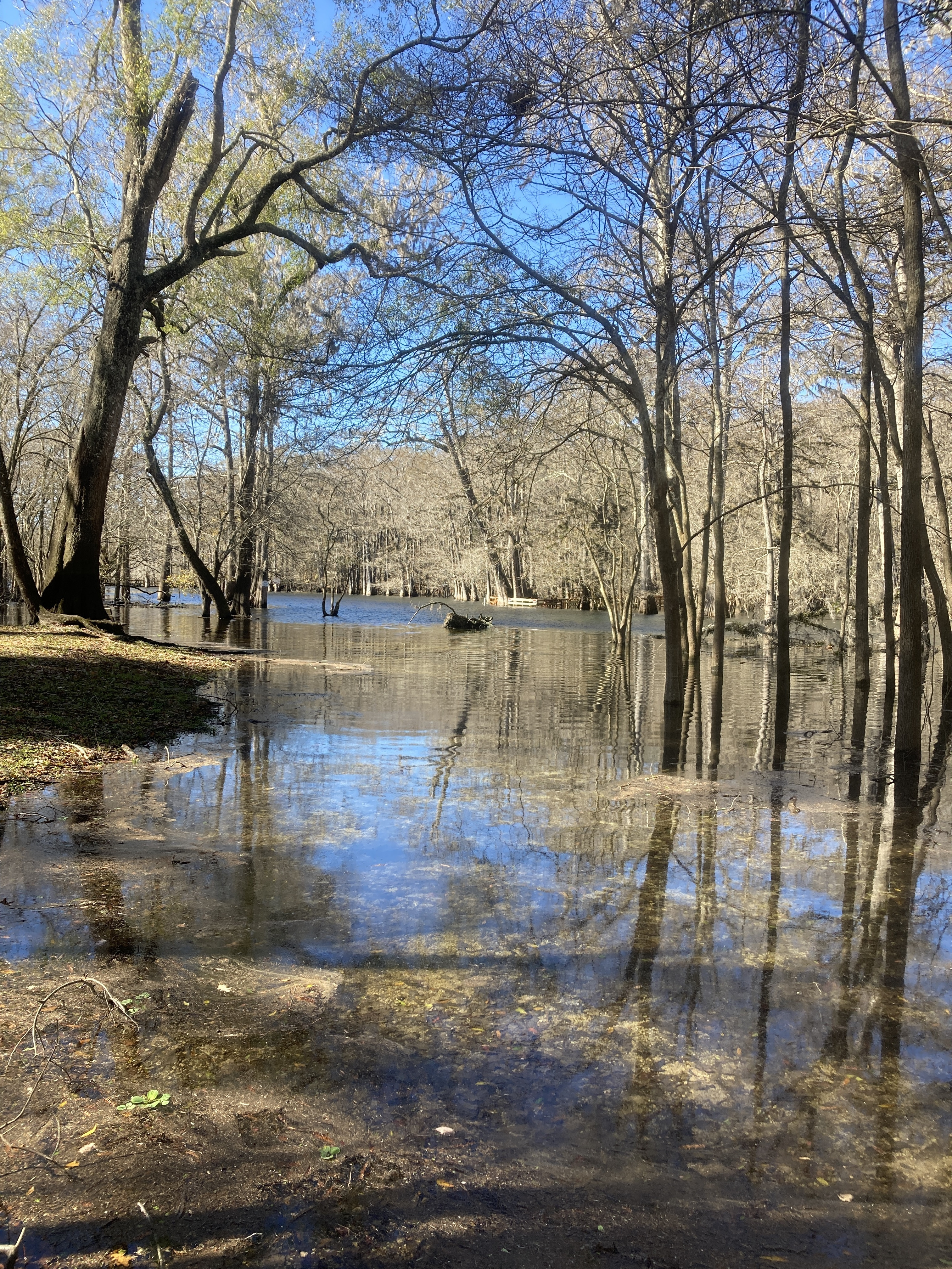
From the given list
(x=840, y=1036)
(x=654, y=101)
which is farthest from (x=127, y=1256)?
(x=654, y=101)

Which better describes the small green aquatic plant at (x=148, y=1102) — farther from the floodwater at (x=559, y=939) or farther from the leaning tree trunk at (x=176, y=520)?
the leaning tree trunk at (x=176, y=520)

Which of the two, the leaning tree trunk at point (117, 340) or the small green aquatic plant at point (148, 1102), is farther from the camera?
the leaning tree trunk at point (117, 340)

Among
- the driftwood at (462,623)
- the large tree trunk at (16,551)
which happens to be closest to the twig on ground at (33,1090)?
the large tree trunk at (16,551)

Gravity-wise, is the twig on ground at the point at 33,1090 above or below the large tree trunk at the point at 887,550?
below

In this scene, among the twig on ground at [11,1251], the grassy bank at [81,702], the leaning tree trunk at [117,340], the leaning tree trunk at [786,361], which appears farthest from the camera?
the leaning tree trunk at [117,340]

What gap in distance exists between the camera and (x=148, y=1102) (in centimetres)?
263

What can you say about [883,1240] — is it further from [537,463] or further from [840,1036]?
[537,463]

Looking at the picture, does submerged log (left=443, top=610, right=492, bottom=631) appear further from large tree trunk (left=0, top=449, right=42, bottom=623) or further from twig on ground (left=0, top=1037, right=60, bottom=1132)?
twig on ground (left=0, top=1037, right=60, bottom=1132)

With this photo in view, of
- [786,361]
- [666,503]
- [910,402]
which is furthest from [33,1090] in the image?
[786,361]

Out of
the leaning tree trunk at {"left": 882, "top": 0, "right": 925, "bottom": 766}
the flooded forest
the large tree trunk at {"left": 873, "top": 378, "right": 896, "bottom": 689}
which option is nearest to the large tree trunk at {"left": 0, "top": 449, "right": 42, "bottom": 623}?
the flooded forest

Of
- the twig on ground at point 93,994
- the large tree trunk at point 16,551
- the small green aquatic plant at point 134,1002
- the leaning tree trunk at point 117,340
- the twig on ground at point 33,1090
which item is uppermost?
the leaning tree trunk at point 117,340

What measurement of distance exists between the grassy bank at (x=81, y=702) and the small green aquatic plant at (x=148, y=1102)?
385 centimetres

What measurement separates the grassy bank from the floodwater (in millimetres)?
628

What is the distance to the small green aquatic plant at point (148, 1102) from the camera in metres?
2.60
